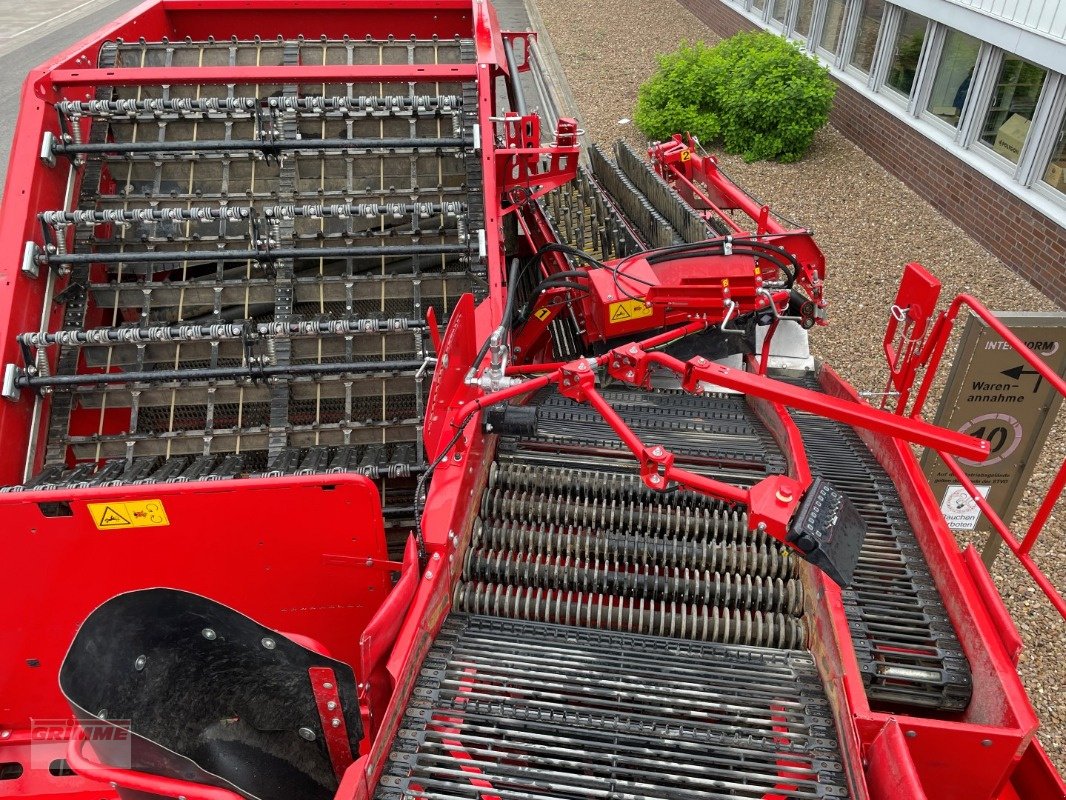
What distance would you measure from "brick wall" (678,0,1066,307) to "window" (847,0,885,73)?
422 millimetres

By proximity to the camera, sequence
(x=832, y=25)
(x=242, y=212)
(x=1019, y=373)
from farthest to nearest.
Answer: (x=832, y=25)
(x=242, y=212)
(x=1019, y=373)

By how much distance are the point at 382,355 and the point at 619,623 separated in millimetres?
2183

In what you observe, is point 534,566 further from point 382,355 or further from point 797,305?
point 797,305

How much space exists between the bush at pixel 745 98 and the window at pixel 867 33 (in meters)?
0.60

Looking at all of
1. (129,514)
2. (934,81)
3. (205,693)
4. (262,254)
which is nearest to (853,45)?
(934,81)

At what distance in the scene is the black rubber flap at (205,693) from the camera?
8.07 ft

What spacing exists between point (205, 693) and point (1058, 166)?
30.5ft

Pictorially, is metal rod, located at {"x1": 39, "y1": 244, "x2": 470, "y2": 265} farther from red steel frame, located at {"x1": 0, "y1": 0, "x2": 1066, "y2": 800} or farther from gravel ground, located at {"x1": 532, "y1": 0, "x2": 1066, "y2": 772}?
gravel ground, located at {"x1": 532, "y1": 0, "x2": 1066, "y2": 772}

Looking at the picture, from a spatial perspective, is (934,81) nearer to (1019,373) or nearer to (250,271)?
(1019,373)

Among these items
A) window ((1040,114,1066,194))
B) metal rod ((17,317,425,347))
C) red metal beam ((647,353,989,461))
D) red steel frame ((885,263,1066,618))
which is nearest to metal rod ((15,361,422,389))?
Result: metal rod ((17,317,425,347))

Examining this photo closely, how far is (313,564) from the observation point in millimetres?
3482

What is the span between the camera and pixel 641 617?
349cm

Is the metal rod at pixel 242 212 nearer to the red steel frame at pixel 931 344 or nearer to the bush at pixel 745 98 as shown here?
the red steel frame at pixel 931 344

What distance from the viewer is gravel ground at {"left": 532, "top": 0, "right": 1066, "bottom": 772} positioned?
487 cm
